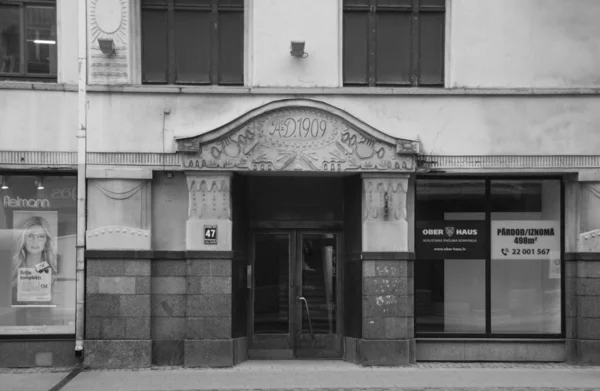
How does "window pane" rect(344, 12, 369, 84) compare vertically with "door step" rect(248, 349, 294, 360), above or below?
above

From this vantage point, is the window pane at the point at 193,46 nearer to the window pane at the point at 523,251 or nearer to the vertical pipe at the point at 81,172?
the vertical pipe at the point at 81,172

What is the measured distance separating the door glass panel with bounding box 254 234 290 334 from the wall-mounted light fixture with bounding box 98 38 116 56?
442cm

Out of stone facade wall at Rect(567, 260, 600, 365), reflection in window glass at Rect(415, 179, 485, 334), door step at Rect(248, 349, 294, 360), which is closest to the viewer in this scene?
stone facade wall at Rect(567, 260, 600, 365)

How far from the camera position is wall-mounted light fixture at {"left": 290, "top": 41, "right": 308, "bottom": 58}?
15297mm

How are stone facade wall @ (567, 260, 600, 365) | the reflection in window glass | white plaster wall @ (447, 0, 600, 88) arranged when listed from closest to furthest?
stone facade wall @ (567, 260, 600, 365), white plaster wall @ (447, 0, 600, 88), the reflection in window glass

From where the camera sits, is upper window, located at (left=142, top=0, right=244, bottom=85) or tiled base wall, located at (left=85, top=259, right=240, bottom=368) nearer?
tiled base wall, located at (left=85, top=259, right=240, bottom=368)

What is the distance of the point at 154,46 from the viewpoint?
51.7 ft

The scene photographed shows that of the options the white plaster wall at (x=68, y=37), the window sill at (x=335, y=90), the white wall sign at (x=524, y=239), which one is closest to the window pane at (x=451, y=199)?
the white wall sign at (x=524, y=239)

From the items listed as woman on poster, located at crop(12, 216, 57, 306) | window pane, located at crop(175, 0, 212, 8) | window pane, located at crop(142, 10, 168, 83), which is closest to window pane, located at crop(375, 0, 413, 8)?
window pane, located at crop(175, 0, 212, 8)

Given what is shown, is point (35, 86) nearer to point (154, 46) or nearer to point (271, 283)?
point (154, 46)

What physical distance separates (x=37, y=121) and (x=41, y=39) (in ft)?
5.05

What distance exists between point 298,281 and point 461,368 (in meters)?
3.47

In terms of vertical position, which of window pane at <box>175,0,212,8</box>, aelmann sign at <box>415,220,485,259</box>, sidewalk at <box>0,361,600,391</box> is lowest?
sidewalk at <box>0,361,600,391</box>

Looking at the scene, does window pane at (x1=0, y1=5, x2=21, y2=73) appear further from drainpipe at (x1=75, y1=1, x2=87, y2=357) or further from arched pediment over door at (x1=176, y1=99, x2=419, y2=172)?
arched pediment over door at (x1=176, y1=99, x2=419, y2=172)
